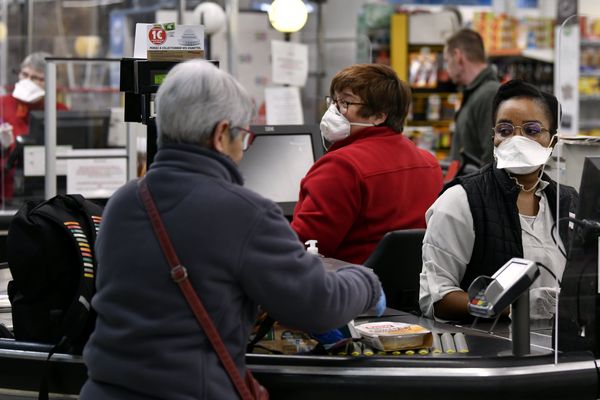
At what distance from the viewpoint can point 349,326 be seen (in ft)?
8.87

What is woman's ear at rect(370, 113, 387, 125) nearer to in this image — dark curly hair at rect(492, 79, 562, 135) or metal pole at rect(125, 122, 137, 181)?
dark curly hair at rect(492, 79, 562, 135)

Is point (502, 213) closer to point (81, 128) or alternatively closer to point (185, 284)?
point (185, 284)

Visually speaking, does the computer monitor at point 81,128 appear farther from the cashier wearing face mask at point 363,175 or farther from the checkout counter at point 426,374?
the checkout counter at point 426,374

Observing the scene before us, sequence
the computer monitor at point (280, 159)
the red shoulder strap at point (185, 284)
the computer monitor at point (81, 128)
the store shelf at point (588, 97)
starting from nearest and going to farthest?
the red shoulder strap at point (185, 284)
the computer monitor at point (280, 159)
the computer monitor at point (81, 128)
the store shelf at point (588, 97)

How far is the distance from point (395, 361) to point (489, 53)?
11.3 meters

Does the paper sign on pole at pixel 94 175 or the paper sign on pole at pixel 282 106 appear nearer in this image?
the paper sign on pole at pixel 94 175

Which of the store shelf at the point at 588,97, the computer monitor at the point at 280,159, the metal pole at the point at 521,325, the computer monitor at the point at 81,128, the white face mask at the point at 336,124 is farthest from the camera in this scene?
the store shelf at the point at 588,97

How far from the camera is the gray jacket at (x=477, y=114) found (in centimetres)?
689

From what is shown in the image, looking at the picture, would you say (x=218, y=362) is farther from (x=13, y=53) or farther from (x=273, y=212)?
(x=13, y=53)

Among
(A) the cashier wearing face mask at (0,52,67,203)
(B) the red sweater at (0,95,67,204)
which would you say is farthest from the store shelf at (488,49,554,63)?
(A) the cashier wearing face mask at (0,52,67,203)

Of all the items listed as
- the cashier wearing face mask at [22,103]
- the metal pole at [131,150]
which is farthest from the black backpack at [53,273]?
the cashier wearing face mask at [22,103]

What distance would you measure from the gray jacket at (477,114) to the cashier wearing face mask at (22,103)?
119 inches

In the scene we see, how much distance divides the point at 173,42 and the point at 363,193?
870 mm

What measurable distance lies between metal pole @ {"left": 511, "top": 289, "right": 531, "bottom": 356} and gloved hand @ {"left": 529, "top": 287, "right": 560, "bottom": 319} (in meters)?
0.41
